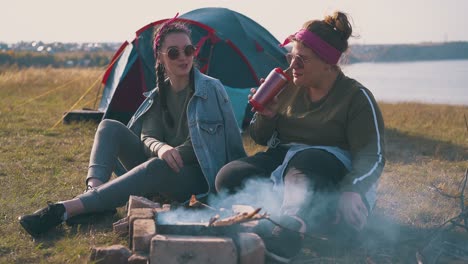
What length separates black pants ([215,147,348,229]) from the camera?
9.77ft

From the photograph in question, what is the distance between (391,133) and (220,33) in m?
2.27

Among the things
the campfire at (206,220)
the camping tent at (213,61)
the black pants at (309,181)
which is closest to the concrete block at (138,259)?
the campfire at (206,220)

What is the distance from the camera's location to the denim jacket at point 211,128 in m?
3.66

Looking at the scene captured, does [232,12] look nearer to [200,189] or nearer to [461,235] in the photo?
[200,189]

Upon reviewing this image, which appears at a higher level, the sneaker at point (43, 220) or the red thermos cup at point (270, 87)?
the red thermos cup at point (270, 87)

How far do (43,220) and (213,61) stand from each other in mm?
4158

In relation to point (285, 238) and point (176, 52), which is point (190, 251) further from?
point (176, 52)

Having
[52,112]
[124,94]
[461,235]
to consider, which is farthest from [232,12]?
[461,235]

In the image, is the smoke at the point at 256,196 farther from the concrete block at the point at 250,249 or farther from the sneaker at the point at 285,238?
the concrete block at the point at 250,249

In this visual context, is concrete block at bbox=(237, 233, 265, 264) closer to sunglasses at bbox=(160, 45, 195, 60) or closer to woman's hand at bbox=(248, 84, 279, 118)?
woman's hand at bbox=(248, 84, 279, 118)

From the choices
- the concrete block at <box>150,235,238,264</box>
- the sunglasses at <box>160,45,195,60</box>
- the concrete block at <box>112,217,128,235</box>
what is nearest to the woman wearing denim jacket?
the sunglasses at <box>160,45,195,60</box>

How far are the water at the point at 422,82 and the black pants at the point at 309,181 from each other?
7.52 meters

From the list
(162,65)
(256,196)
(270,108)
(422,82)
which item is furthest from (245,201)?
(422,82)

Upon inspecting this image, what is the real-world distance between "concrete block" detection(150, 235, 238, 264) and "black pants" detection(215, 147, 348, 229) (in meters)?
0.46
